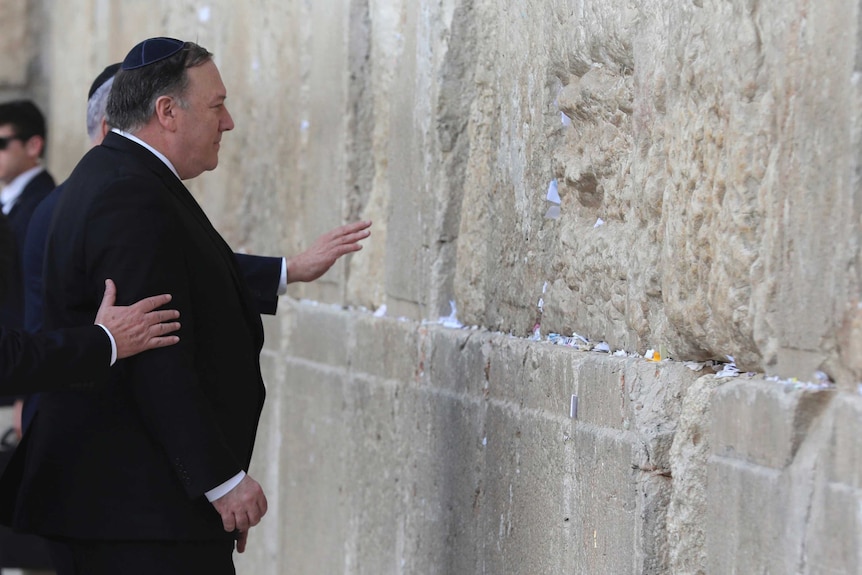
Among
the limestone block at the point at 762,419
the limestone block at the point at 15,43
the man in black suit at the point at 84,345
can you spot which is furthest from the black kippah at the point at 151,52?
the limestone block at the point at 15,43

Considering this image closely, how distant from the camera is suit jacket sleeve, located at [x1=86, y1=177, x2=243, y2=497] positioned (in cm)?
295

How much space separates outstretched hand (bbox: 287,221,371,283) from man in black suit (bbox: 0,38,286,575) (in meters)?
0.61

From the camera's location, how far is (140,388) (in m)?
2.99

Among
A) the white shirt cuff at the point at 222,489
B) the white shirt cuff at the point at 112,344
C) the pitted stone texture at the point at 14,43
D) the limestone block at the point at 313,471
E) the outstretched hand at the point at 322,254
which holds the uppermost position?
the pitted stone texture at the point at 14,43

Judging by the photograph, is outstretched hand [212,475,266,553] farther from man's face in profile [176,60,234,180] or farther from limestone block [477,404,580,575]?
man's face in profile [176,60,234,180]

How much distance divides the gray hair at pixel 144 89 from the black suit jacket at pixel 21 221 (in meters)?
1.65

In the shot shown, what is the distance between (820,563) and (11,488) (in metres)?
1.94

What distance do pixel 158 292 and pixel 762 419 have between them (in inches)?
54.7

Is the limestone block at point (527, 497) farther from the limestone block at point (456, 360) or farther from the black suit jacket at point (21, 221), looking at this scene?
the black suit jacket at point (21, 221)

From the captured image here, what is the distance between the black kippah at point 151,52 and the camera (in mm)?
3244


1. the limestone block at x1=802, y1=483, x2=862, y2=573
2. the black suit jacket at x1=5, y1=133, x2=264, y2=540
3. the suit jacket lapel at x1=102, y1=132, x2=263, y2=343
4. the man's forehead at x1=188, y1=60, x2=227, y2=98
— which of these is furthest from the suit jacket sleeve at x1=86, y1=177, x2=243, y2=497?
the limestone block at x1=802, y1=483, x2=862, y2=573

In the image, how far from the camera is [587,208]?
320 cm

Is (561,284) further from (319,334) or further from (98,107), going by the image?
(319,334)

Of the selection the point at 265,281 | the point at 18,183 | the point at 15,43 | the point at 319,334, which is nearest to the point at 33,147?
the point at 18,183
